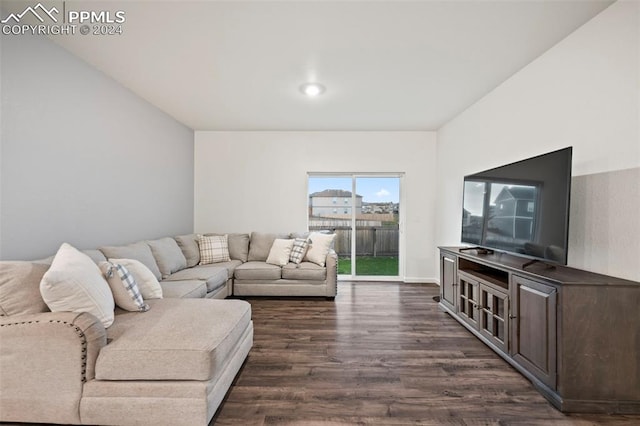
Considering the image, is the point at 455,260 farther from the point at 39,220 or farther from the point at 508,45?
the point at 39,220

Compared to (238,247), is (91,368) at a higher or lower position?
lower

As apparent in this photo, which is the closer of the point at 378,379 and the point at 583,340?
the point at 583,340

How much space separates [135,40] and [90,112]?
3.13 ft

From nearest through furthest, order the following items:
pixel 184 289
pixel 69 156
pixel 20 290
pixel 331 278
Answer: pixel 20 290 < pixel 69 156 < pixel 184 289 < pixel 331 278

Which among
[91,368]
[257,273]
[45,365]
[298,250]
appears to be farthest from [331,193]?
[45,365]

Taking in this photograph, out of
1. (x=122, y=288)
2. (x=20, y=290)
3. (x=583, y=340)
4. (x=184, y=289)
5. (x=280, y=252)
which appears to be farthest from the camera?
(x=280, y=252)

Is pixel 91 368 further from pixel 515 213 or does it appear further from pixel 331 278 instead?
pixel 515 213

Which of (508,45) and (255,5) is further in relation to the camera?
(508,45)

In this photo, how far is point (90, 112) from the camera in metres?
2.85

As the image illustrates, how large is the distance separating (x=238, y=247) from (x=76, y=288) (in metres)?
3.02

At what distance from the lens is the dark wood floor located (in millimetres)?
1732

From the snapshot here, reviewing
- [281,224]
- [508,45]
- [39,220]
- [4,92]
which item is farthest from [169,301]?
[508,45]

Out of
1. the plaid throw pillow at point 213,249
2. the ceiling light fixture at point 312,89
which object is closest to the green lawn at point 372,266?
the plaid throw pillow at point 213,249

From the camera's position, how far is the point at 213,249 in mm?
4418
